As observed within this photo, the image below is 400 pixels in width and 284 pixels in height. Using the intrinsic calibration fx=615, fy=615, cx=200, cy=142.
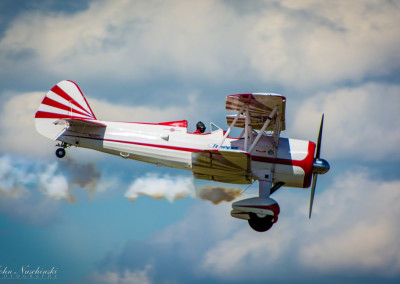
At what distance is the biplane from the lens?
1938 centimetres

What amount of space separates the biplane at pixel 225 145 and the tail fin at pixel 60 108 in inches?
1.3

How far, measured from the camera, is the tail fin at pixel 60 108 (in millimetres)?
21078

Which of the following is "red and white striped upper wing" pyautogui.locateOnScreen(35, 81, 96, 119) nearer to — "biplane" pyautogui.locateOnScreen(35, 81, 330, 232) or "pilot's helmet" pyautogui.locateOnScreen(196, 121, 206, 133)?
"biplane" pyautogui.locateOnScreen(35, 81, 330, 232)

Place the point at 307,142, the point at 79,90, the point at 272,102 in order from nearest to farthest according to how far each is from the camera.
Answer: the point at 272,102
the point at 307,142
the point at 79,90

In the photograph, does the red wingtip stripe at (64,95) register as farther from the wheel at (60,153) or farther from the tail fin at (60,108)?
the wheel at (60,153)

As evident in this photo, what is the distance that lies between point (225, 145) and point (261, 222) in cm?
275

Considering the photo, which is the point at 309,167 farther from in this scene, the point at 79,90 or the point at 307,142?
the point at 79,90

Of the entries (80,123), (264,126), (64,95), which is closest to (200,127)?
(264,126)

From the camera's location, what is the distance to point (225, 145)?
20094 millimetres

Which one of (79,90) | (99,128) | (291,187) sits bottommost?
(291,187)

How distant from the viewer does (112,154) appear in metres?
21.0

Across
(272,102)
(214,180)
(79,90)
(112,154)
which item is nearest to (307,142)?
(272,102)

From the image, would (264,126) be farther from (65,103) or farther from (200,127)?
(65,103)

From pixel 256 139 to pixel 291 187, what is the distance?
223cm
